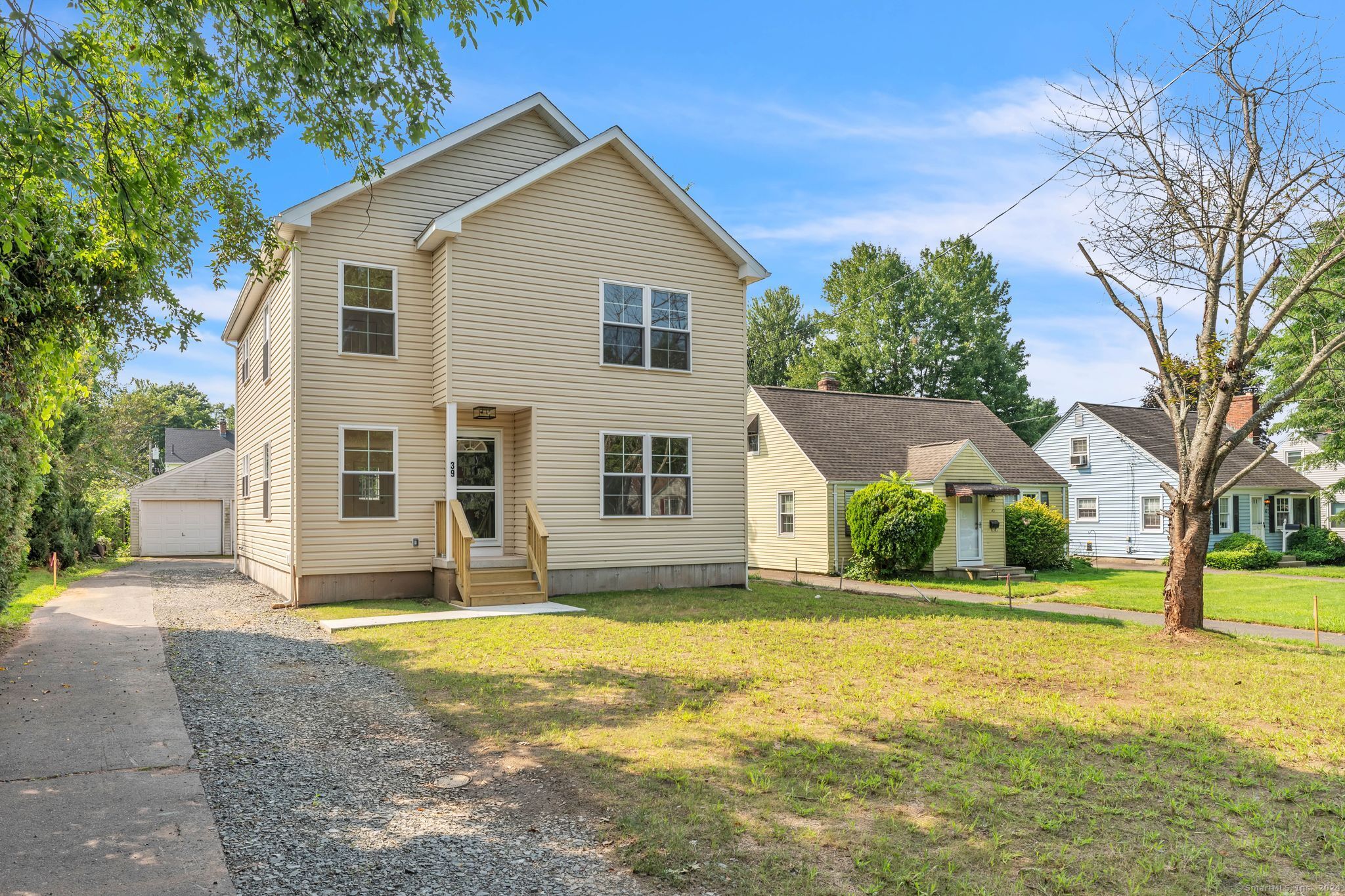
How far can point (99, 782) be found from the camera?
5016mm

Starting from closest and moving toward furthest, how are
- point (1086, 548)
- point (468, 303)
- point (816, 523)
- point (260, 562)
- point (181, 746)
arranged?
1. point (181, 746)
2. point (468, 303)
3. point (260, 562)
4. point (816, 523)
5. point (1086, 548)

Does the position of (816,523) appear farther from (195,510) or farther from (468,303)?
(195,510)

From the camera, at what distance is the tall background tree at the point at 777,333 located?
51812 mm

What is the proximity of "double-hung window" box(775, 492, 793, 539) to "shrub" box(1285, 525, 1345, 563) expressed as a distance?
A: 62.8ft

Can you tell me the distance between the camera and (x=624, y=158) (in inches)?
607

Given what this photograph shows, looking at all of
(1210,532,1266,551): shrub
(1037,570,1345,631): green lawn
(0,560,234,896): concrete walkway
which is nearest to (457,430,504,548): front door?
(0,560,234,896): concrete walkway

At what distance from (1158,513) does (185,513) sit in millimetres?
35790

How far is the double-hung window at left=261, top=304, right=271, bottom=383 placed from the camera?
51.2ft

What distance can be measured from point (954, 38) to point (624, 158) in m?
6.21

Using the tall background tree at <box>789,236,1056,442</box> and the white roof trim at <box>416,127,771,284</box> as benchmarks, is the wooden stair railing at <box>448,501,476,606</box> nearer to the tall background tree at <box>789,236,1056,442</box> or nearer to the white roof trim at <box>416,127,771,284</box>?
the white roof trim at <box>416,127,771,284</box>

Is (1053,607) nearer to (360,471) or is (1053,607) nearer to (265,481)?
(360,471)

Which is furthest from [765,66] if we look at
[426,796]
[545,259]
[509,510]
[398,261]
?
[426,796]

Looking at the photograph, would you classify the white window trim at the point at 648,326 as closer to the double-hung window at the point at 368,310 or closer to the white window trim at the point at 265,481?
the double-hung window at the point at 368,310

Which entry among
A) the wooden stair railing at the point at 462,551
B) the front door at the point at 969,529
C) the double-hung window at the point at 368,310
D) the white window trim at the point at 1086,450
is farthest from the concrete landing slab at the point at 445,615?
the white window trim at the point at 1086,450
